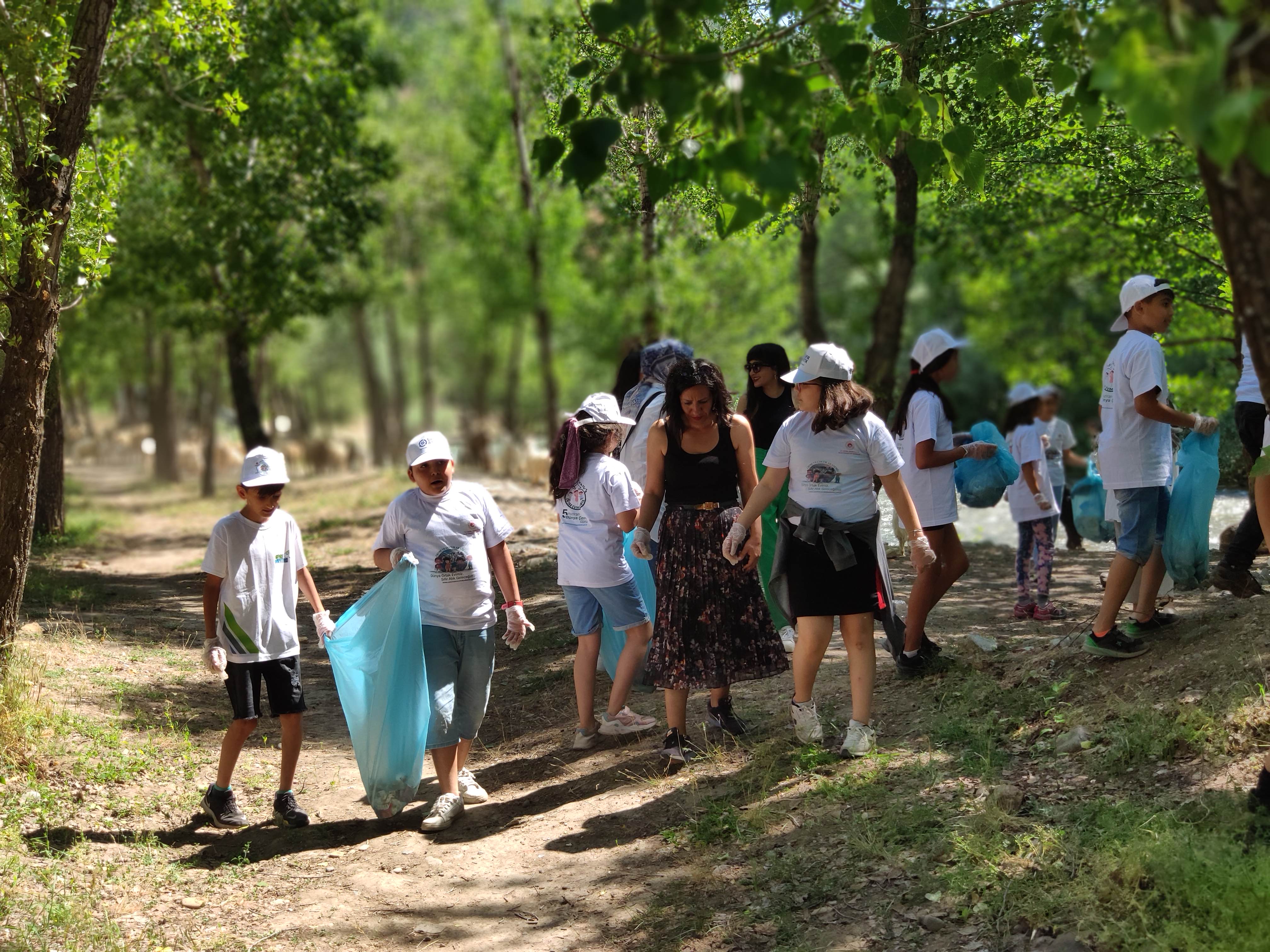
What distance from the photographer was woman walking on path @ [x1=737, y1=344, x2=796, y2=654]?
7.12 m

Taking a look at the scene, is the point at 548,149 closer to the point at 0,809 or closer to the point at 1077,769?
the point at 1077,769

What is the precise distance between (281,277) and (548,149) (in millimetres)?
13329

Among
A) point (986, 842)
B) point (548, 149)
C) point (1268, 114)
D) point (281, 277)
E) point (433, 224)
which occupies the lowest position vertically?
point (986, 842)

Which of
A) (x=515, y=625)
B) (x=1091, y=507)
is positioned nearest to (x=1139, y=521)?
(x=1091, y=507)

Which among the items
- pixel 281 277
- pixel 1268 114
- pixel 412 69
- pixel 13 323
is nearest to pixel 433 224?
pixel 412 69

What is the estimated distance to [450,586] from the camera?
19.8 feet

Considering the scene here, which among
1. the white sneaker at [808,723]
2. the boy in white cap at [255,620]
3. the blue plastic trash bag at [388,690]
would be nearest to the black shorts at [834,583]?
the white sneaker at [808,723]

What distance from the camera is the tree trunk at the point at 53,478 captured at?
12797 mm

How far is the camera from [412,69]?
31.5m

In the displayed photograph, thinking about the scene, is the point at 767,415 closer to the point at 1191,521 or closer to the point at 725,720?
the point at 725,720

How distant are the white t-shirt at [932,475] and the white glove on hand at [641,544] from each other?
1.63 metres

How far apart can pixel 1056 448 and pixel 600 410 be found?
4.61 metres

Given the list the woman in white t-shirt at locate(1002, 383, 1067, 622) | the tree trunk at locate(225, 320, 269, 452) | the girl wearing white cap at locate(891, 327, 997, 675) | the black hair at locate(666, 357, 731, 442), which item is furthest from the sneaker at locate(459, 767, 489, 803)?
the tree trunk at locate(225, 320, 269, 452)

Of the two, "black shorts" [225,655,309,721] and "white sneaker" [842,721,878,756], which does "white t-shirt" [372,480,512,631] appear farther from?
"white sneaker" [842,721,878,756]
